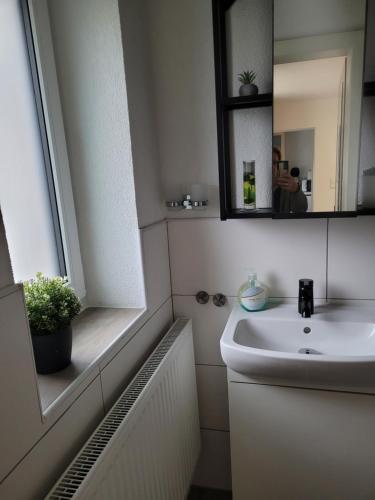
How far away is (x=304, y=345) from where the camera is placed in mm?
1301

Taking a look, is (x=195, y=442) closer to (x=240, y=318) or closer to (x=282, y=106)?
(x=240, y=318)

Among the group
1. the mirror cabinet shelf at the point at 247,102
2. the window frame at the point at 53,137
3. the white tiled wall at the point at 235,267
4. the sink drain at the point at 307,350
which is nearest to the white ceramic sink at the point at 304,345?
the sink drain at the point at 307,350

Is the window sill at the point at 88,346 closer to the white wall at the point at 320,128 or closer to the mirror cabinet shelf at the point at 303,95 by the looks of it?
the mirror cabinet shelf at the point at 303,95

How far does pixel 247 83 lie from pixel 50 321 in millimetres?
1032

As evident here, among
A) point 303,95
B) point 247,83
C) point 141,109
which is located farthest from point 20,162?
point 303,95

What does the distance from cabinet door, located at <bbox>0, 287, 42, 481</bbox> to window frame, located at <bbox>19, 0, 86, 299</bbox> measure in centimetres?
58

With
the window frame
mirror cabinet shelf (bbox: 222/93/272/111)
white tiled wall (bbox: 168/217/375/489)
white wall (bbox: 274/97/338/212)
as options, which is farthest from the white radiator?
mirror cabinet shelf (bbox: 222/93/272/111)

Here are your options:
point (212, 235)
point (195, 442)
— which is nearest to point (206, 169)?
point (212, 235)

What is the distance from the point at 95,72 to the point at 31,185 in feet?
1.36

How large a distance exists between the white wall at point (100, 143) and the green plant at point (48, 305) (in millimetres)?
345

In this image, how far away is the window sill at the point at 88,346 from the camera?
82 cm

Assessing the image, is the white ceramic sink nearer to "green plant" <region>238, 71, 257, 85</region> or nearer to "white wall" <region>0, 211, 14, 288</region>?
"white wall" <region>0, 211, 14, 288</region>

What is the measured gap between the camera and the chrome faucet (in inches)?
50.6

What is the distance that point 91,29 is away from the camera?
3.68 ft
